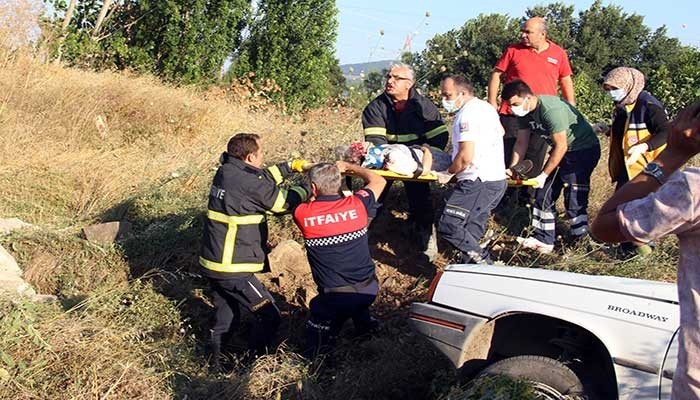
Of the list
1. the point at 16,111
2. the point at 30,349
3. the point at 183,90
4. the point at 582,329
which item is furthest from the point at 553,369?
the point at 183,90

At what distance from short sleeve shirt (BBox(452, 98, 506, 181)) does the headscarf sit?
44.3 inches

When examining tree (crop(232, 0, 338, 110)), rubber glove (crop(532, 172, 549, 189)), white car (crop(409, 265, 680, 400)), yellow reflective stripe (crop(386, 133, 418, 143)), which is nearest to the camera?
white car (crop(409, 265, 680, 400))

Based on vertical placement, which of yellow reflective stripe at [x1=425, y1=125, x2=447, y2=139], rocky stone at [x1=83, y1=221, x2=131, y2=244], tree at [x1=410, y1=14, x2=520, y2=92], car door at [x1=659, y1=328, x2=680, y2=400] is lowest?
tree at [x1=410, y1=14, x2=520, y2=92]

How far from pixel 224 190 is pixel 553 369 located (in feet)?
9.18

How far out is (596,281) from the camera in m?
3.72

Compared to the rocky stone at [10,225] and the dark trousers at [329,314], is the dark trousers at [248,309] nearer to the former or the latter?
the dark trousers at [329,314]

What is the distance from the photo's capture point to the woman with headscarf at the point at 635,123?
19.7 feet

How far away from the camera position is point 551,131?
627cm

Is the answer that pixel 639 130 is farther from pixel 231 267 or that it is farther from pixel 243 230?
pixel 231 267

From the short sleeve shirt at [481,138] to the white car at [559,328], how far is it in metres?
1.79

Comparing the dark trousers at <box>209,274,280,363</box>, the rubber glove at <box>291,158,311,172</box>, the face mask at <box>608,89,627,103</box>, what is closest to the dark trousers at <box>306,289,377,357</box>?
the dark trousers at <box>209,274,280,363</box>

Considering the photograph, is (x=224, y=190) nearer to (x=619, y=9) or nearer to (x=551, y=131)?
(x=551, y=131)

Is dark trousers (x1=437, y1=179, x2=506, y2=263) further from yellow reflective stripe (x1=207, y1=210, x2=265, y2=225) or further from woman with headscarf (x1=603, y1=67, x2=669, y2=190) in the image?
yellow reflective stripe (x1=207, y1=210, x2=265, y2=225)

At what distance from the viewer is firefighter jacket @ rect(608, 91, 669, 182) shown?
5.98 m
